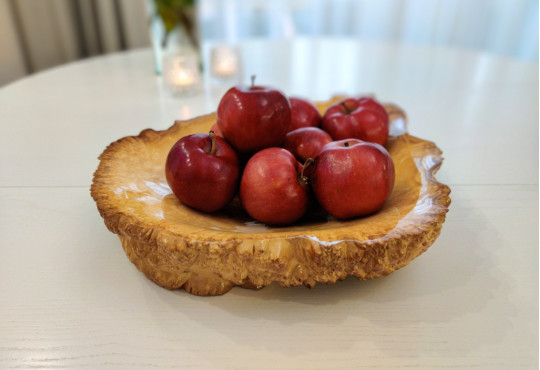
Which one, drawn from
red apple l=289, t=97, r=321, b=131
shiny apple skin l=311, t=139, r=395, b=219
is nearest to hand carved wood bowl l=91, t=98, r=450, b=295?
shiny apple skin l=311, t=139, r=395, b=219

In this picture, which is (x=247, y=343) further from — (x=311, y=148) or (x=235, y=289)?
(x=311, y=148)

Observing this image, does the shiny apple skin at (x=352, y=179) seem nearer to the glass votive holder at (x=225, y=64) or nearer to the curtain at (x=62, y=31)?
the glass votive holder at (x=225, y=64)

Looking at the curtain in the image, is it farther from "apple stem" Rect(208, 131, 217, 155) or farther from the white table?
"apple stem" Rect(208, 131, 217, 155)

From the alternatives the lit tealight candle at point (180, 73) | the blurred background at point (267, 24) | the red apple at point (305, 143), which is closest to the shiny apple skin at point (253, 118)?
the red apple at point (305, 143)

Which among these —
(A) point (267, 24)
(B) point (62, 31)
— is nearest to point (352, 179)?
(B) point (62, 31)

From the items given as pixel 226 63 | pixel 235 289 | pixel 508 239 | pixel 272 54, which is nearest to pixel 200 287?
pixel 235 289

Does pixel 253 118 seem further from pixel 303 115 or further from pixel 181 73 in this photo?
pixel 181 73
